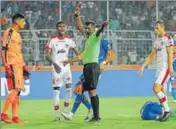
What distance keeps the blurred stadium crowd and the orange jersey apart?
10124 millimetres

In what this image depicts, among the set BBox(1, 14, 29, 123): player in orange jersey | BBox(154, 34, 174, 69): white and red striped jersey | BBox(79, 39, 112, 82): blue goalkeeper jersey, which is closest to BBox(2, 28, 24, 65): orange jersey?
BBox(1, 14, 29, 123): player in orange jersey

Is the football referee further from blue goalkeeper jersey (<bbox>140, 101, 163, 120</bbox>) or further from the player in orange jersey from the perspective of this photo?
the player in orange jersey

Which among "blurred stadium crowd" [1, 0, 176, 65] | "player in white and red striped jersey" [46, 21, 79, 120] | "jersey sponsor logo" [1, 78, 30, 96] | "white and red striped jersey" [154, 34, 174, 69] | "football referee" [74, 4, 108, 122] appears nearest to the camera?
"football referee" [74, 4, 108, 122]

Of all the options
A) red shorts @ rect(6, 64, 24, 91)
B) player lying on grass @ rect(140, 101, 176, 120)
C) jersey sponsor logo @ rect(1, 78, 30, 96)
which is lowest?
jersey sponsor logo @ rect(1, 78, 30, 96)

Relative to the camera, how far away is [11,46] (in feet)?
34.5

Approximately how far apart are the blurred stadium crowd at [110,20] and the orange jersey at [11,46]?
10.1 meters

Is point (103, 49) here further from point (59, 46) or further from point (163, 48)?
point (163, 48)

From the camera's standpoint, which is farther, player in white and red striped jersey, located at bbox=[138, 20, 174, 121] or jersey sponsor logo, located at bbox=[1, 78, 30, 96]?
jersey sponsor logo, located at bbox=[1, 78, 30, 96]

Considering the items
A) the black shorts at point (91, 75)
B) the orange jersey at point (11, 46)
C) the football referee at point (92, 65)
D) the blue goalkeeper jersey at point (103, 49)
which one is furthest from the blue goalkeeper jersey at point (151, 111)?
the orange jersey at point (11, 46)

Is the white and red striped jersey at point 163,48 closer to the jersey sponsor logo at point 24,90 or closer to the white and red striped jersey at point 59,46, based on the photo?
the white and red striped jersey at point 59,46

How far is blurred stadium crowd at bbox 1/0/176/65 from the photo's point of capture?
21.2 metres

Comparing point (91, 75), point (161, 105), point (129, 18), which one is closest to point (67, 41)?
point (91, 75)

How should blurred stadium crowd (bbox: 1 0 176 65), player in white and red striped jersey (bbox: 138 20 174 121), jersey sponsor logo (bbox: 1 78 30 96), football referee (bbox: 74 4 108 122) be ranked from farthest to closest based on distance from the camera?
blurred stadium crowd (bbox: 1 0 176 65) → jersey sponsor logo (bbox: 1 78 30 96) → player in white and red striped jersey (bbox: 138 20 174 121) → football referee (bbox: 74 4 108 122)

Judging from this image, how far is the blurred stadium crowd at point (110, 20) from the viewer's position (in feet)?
69.7
